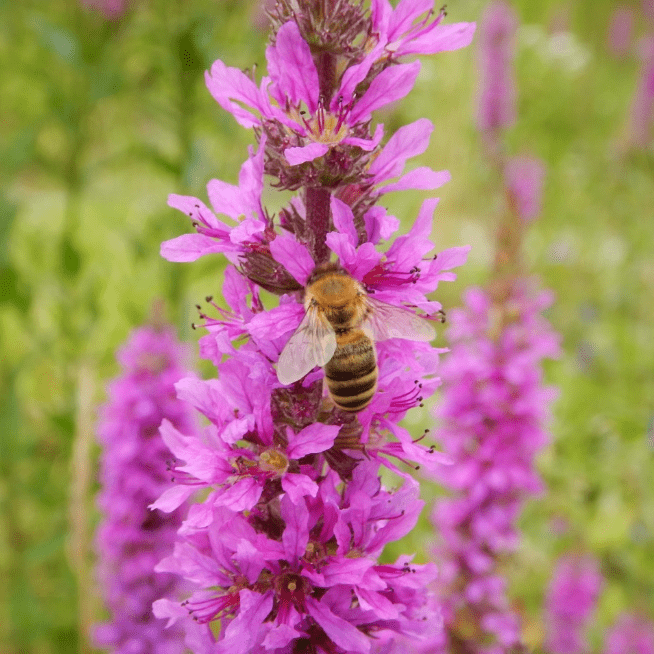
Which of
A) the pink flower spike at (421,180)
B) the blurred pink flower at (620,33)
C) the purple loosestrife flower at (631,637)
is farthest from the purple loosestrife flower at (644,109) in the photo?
the pink flower spike at (421,180)

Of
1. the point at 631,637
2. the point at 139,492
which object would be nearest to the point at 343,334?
the point at 139,492

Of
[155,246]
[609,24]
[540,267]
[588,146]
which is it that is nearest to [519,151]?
[588,146]

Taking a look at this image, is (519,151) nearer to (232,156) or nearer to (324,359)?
(232,156)

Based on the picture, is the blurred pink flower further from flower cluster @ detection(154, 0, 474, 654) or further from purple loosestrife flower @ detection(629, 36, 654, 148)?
flower cluster @ detection(154, 0, 474, 654)

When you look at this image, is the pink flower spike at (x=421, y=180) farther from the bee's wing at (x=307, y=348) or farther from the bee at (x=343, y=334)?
the bee's wing at (x=307, y=348)

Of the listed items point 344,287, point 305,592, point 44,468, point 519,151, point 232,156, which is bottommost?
point 44,468

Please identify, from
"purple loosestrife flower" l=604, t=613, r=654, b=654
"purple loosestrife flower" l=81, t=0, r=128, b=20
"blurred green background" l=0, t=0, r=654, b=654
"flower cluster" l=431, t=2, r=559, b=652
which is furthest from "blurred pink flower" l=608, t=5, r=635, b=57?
"purple loosestrife flower" l=604, t=613, r=654, b=654

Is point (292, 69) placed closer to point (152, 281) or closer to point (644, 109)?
point (152, 281)
